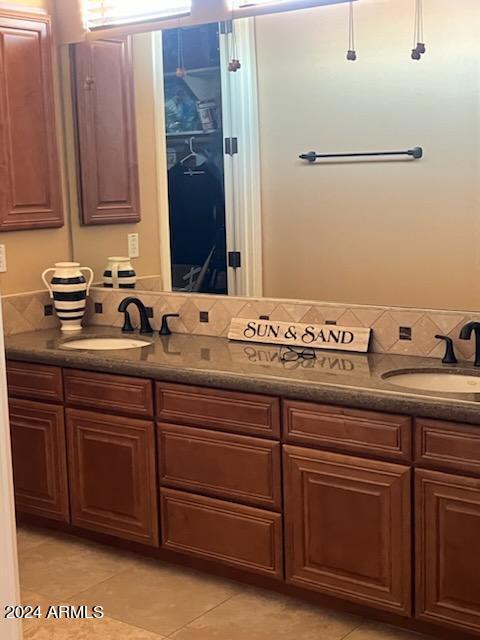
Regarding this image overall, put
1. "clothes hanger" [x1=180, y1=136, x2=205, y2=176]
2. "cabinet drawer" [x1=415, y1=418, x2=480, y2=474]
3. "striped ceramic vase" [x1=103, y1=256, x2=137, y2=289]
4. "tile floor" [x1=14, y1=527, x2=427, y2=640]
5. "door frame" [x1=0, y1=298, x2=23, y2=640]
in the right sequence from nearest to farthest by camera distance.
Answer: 1. "door frame" [x1=0, y1=298, x2=23, y2=640]
2. "cabinet drawer" [x1=415, y1=418, x2=480, y2=474]
3. "tile floor" [x1=14, y1=527, x2=427, y2=640]
4. "clothes hanger" [x1=180, y1=136, x2=205, y2=176]
5. "striped ceramic vase" [x1=103, y1=256, x2=137, y2=289]

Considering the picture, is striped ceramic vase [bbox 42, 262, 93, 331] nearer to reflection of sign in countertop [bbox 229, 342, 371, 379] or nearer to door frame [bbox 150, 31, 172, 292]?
door frame [bbox 150, 31, 172, 292]

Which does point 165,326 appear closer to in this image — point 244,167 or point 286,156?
point 244,167

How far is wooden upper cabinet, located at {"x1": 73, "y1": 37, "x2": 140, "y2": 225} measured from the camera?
3943 mm

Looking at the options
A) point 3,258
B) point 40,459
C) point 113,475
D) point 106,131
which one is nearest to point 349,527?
point 113,475

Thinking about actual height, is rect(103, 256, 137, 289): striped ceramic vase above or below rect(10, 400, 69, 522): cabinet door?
above

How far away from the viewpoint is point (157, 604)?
3.08 m

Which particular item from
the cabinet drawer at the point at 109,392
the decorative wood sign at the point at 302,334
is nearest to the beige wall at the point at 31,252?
the cabinet drawer at the point at 109,392

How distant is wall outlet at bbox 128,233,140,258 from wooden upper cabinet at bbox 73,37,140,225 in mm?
73

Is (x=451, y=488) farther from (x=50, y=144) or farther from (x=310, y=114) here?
(x=50, y=144)

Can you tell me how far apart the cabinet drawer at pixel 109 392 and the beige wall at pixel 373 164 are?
2.20ft

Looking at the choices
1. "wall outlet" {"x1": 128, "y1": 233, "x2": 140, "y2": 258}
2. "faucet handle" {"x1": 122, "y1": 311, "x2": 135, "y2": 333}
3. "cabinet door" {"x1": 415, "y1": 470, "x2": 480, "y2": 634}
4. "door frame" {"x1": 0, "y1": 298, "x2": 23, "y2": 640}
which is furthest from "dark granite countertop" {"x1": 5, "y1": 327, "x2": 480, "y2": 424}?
"door frame" {"x1": 0, "y1": 298, "x2": 23, "y2": 640}

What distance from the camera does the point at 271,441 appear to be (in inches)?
115

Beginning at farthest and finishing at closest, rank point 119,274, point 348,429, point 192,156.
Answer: point 119,274 < point 192,156 < point 348,429

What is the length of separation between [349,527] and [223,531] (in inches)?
20.4
